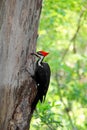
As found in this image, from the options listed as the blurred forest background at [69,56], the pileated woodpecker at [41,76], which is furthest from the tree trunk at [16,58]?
the blurred forest background at [69,56]

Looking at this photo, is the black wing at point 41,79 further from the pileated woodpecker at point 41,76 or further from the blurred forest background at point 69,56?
the blurred forest background at point 69,56

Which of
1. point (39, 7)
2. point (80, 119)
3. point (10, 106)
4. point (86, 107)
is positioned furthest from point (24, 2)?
point (86, 107)

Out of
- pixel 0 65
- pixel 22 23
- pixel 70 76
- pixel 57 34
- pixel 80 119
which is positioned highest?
pixel 22 23

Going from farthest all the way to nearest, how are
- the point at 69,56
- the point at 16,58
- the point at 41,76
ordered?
the point at 69,56 < the point at 41,76 < the point at 16,58

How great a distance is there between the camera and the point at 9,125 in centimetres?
319

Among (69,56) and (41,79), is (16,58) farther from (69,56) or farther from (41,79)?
(69,56)

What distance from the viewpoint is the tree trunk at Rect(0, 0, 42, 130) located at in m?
3.14

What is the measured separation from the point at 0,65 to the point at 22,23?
387 mm

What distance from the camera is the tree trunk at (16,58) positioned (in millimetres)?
3139

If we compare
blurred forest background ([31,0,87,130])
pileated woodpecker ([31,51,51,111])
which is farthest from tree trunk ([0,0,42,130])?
blurred forest background ([31,0,87,130])

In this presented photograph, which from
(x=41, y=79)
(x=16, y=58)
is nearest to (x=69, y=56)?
(x=41, y=79)

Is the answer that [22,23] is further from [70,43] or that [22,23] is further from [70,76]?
[70,43]

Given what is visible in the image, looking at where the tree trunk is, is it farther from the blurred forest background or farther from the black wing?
the blurred forest background

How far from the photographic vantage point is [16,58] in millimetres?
→ 3172
